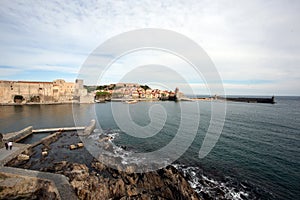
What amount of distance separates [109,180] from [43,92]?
56.8 meters

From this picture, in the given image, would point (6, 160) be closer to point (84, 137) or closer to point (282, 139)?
point (84, 137)

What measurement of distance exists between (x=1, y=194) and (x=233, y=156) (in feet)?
50.7

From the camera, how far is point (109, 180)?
902 cm

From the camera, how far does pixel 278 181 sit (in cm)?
1001

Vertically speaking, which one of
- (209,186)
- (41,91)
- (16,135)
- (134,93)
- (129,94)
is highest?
(134,93)

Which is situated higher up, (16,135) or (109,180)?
(16,135)

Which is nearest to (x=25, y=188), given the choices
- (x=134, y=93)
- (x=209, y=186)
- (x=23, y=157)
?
(x=23, y=157)

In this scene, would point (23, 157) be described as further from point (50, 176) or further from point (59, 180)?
point (59, 180)

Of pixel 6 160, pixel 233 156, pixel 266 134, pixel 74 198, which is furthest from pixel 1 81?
pixel 266 134

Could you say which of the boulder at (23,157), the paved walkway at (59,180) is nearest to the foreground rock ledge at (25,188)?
the paved walkway at (59,180)

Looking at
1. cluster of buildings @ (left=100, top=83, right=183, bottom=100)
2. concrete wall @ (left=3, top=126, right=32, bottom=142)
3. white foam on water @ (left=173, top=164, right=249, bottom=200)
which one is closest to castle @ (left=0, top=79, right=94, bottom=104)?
cluster of buildings @ (left=100, top=83, right=183, bottom=100)

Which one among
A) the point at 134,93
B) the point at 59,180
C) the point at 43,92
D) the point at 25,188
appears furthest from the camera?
the point at 134,93

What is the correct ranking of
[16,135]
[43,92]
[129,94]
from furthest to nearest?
[129,94], [43,92], [16,135]

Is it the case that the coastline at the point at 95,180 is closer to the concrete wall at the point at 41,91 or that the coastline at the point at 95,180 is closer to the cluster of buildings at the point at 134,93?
the concrete wall at the point at 41,91
